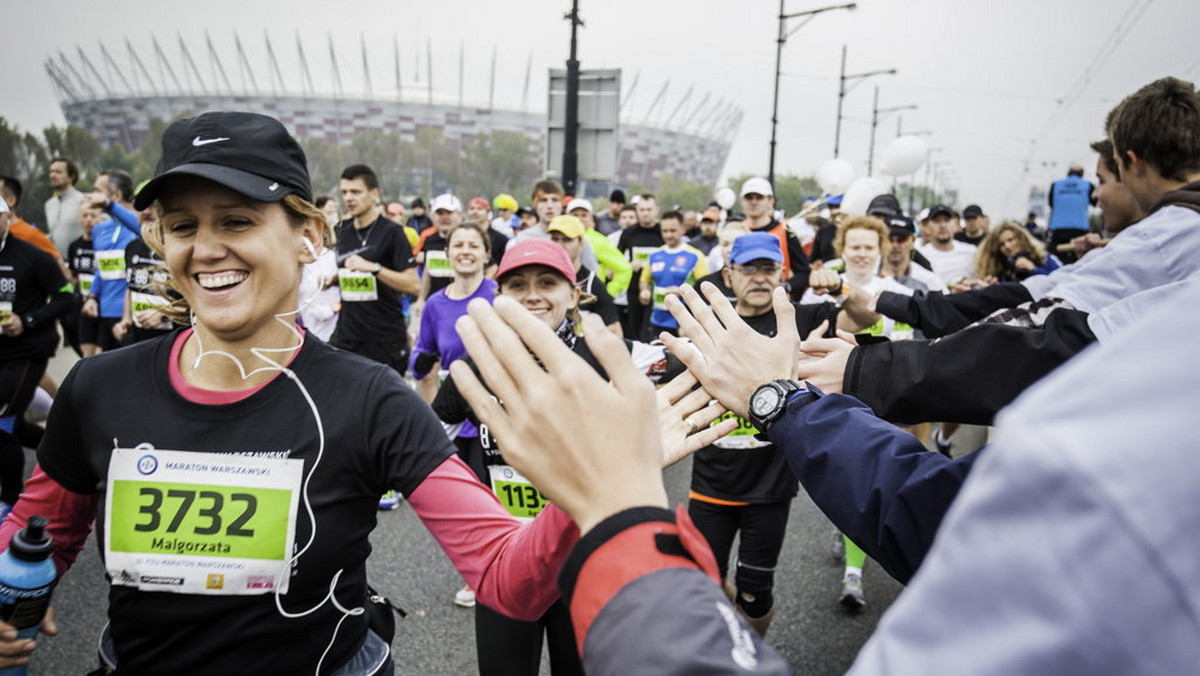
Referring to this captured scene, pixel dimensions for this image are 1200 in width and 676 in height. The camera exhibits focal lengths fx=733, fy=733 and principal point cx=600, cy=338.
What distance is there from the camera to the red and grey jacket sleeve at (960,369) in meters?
1.93

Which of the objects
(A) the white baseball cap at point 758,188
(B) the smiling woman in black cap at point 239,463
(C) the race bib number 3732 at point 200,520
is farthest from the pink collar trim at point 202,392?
(A) the white baseball cap at point 758,188

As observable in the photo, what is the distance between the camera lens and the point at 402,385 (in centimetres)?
181

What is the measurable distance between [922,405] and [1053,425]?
161cm

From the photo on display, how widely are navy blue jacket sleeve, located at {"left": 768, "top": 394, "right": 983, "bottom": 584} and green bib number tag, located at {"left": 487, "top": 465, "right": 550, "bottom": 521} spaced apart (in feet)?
6.41

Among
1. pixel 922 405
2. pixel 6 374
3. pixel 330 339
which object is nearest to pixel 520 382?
pixel 922 405

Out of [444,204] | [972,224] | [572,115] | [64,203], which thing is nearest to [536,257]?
[444,204]

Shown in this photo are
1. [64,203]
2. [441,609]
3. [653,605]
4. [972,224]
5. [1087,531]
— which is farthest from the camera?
[972,224]

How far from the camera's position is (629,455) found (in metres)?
0.80

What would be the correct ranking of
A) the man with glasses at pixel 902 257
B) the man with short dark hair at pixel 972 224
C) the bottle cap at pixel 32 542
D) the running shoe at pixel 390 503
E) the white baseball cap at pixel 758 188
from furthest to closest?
the man with short dark hair at pixel 972 224
the white baseball cap at pixel 758 188
the man with glasses at pixel 902 257
the running shoe at pixel 390 503
the bottle cap at pixel 32 542

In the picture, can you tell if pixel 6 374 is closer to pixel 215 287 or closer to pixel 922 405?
pixel 215 287

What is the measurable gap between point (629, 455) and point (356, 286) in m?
6.03

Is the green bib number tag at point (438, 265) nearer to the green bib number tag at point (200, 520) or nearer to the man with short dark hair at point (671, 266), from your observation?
the man with short dark hair at point (671, 266)

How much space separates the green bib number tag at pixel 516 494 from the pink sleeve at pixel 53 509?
1.67m

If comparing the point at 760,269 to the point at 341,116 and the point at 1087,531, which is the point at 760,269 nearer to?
the point at 1087,531
